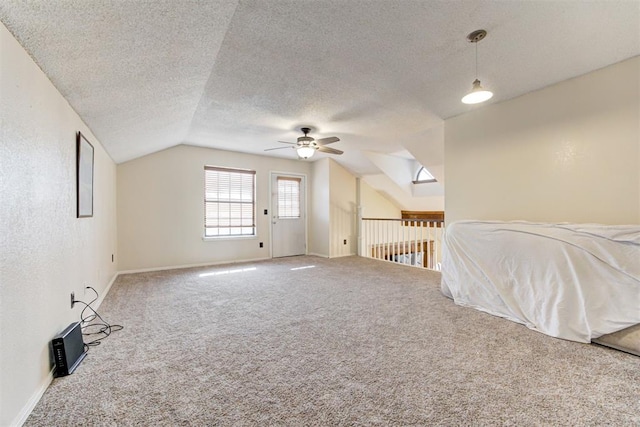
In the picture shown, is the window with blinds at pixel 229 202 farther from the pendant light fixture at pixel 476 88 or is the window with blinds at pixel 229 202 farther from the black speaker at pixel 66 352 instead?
the pendant light fixture at pixel 476 88

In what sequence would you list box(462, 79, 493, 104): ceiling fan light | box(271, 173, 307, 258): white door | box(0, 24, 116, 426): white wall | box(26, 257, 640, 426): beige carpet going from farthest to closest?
box(271, 173, 307, 258): white door
box(462, 79, 493, 104): ceiling fan light
box(26, 257, 640, 426): beige carpet
box(0, 24, 116, 426): white wall

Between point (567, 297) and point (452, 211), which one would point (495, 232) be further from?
point (452, 211)

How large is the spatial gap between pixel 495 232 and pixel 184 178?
16.4 feet

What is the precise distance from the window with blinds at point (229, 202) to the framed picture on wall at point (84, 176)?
8.39 feet

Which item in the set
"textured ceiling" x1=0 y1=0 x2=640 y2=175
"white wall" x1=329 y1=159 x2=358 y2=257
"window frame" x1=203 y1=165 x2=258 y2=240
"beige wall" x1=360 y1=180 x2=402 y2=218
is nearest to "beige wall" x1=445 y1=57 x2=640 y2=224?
"textured ceiling" x1=0 y1=0 x2=640 y2=175

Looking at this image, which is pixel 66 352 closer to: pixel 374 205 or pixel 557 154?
pixel 557 154

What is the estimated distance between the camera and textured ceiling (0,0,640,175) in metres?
1.56

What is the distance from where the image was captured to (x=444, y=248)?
329 cm

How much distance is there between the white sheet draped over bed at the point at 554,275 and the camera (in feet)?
6.54

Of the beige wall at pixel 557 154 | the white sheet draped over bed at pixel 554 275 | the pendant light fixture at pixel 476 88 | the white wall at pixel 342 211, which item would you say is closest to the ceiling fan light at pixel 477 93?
the pendant light fixture at pixel 476 88

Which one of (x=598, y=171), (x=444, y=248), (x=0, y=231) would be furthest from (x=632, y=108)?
(x=0, y=231)

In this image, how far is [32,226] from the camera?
153 cm

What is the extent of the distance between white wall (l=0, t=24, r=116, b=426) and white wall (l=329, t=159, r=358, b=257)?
15.0 ft

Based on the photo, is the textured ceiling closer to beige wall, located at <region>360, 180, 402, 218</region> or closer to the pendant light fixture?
the pendant light fixture
